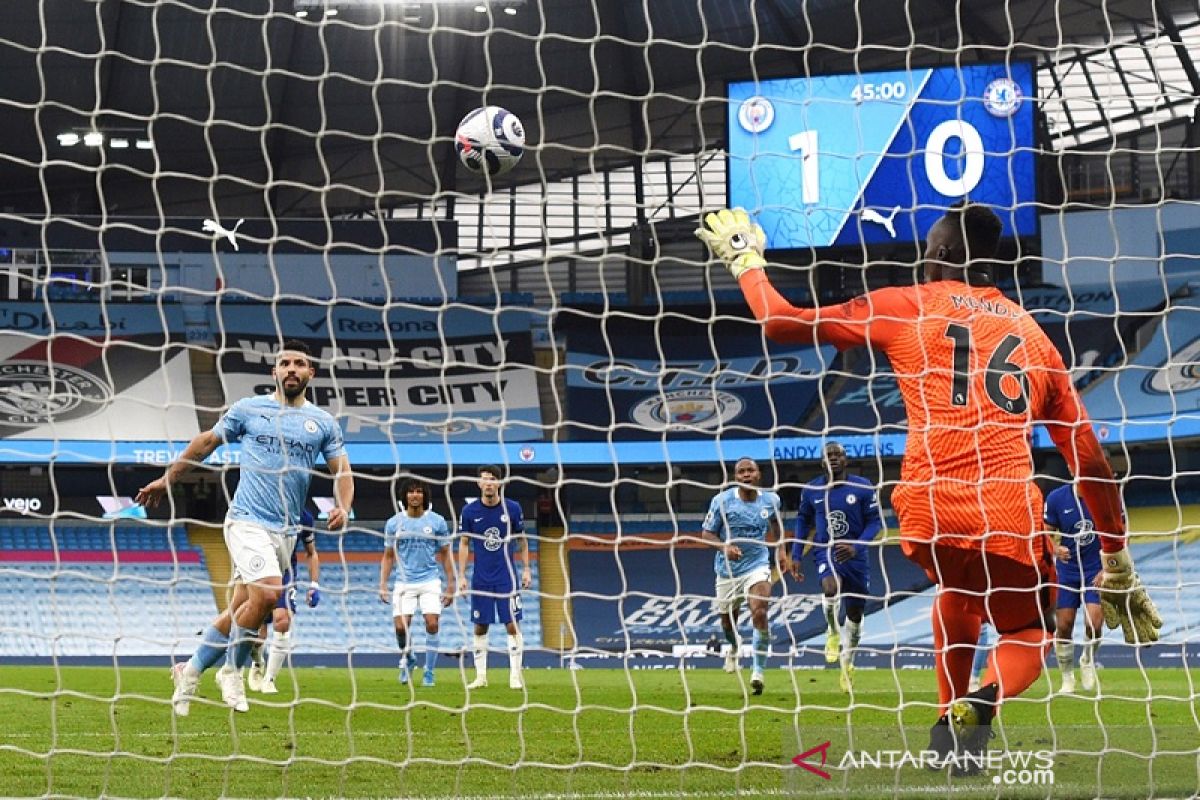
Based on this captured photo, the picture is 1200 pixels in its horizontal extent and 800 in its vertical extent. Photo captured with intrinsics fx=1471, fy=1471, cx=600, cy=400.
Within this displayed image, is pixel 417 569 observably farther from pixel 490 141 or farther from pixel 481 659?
pixel 490 141

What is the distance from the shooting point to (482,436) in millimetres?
26469

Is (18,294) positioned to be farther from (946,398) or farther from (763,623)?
(946,398)

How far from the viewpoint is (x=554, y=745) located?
798 cm

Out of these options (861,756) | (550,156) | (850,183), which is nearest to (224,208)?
(550,156)

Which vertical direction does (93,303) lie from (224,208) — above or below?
below

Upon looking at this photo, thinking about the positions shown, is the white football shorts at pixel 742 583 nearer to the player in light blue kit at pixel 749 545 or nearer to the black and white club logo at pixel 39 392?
the player in light blue kit at pixel 749 545

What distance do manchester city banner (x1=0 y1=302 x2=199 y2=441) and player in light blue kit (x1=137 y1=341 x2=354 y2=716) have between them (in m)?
18.1

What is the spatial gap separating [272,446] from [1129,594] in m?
4.60

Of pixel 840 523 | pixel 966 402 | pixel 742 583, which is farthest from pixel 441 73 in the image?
pixel 966 402

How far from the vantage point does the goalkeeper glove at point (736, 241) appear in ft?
18.3

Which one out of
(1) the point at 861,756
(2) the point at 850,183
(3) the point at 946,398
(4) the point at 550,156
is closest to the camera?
(3) the point at 946,398

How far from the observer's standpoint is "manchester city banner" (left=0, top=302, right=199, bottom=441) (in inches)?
1009

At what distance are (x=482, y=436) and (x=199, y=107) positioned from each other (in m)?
7.88

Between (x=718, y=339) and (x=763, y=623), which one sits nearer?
(x=763, y=623)
